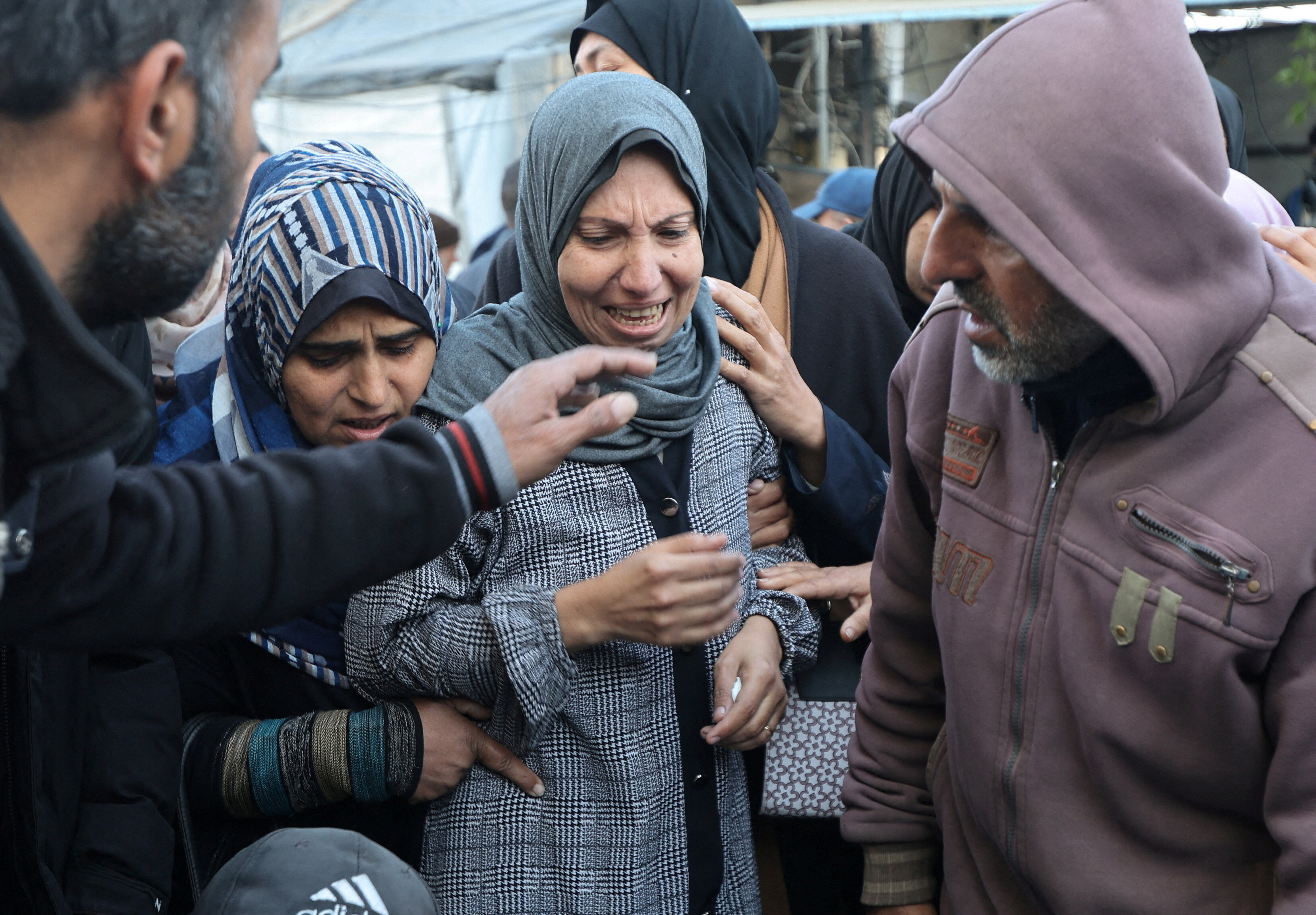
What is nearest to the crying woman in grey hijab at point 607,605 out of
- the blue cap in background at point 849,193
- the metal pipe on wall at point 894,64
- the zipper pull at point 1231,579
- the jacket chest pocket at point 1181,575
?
the jacket chest pocket at point 1181,575

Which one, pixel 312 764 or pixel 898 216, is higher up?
pixel 898 216

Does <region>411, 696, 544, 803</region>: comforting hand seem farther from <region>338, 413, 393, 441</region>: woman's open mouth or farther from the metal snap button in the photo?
the metal snap button

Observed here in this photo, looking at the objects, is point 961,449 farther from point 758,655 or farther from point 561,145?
point 561,145

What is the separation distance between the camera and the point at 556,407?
1.51m

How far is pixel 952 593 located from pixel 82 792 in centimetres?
138

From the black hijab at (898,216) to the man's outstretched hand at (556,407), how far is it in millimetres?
1726

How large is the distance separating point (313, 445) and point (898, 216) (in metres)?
1.84

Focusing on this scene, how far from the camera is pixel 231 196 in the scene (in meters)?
1.32

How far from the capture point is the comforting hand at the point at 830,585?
7.28ft

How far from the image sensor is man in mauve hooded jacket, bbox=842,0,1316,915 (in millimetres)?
1349

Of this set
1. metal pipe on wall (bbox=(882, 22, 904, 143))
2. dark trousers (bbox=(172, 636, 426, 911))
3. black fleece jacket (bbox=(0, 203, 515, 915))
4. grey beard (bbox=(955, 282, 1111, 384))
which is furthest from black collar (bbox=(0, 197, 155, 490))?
metal pipe on wall (bbox=(882, 22, 904, 143))

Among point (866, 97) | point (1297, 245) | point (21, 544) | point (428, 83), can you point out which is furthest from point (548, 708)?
point (866, 97)

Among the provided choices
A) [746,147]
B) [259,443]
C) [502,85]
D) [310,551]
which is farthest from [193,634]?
[502,85]

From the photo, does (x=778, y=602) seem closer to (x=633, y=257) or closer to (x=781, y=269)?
(x=633, y=257)
